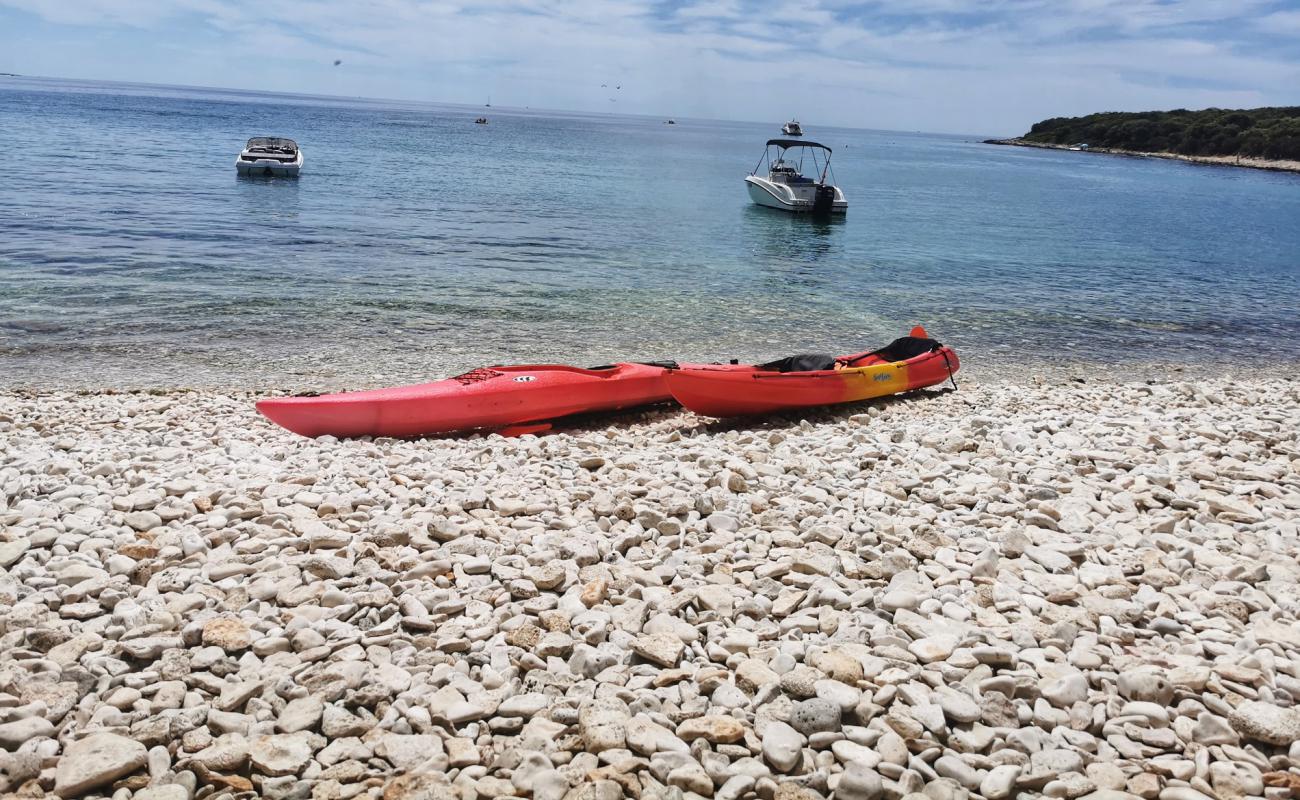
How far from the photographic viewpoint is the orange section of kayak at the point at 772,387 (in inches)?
363

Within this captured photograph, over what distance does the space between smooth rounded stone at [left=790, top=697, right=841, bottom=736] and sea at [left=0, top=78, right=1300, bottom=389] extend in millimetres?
8854

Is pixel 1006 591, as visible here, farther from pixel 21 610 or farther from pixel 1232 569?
pixel 21 610

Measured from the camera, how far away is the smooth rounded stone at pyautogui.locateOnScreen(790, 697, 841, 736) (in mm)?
3613

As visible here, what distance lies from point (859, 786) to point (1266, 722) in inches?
73.8

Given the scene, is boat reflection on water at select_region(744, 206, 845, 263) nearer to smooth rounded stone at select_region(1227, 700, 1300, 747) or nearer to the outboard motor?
the outboard motor

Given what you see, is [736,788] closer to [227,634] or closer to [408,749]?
[408,749]

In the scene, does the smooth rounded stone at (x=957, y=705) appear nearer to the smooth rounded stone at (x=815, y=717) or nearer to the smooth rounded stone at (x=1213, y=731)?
the smooth rounded stone at (x=815, y=717)

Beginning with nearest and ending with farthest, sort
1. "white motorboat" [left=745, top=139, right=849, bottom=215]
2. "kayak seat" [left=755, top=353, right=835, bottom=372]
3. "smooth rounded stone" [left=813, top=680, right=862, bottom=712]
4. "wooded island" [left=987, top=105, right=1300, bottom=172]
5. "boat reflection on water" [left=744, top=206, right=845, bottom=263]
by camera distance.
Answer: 1. "smooth rounded stone" [left=813, top=680, right=862, bottom=712]
2. "kayak seat" [left=755, top=353, right=835, bottom=372]
3. "boat reflection on water" [left=744, top=206, right=845, bottom=263]
4. "white motorboat" [left=745, top=139, right=849, bottom=215]
5. "wooded island" [left=987, top=105, right=1300, bottom=172]

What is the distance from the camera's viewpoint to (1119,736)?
3668 mm

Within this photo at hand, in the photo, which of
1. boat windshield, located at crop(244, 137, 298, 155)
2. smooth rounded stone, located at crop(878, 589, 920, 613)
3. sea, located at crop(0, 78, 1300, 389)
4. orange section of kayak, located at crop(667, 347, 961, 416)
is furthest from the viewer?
boat windshield, located at crop(244, 137, 298, 155)

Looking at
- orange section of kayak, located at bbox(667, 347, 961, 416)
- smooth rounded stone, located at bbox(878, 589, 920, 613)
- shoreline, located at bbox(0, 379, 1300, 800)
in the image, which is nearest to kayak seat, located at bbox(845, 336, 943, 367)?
orange section of kayak, located at bbox(667, 347, 961, 416)

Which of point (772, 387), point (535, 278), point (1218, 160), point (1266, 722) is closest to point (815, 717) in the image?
point (1266, 722)

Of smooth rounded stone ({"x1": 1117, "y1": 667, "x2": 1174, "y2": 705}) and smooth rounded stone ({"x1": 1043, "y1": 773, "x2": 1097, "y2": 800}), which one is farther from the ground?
smooth rounded stone ({"x1": 1117, "y1": 667, "x2": 1174, "y2": 705})

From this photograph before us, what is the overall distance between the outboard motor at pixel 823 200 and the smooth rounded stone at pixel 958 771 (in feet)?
104
